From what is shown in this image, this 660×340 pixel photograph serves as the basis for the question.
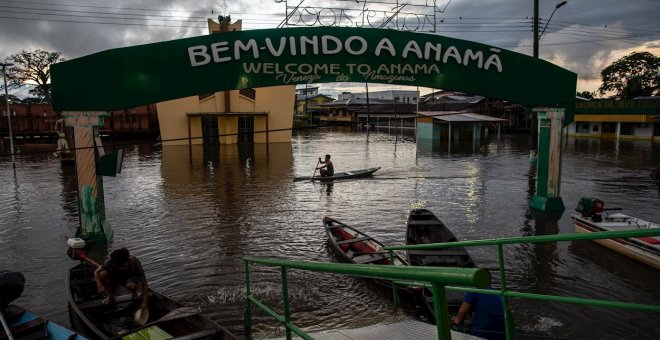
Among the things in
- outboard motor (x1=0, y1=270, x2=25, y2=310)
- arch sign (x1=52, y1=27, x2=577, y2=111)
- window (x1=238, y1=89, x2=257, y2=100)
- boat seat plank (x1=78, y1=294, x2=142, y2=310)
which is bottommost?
boat seat plank (x1=78, y1=294, x2=142, y2=310)

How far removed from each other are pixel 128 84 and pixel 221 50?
8.60 feet

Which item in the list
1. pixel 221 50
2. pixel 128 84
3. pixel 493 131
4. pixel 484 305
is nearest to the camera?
pixel 484 305

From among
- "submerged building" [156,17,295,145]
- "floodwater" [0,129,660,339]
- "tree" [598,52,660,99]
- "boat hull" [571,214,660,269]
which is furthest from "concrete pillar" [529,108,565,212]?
"tree" [598,52,660,99]

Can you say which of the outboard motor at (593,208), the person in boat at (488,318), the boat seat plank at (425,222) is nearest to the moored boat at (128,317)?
the person in boat at (488,318)

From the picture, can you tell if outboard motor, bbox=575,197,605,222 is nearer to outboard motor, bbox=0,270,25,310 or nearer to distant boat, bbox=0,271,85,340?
distant boat, bbox=0,271,85,340

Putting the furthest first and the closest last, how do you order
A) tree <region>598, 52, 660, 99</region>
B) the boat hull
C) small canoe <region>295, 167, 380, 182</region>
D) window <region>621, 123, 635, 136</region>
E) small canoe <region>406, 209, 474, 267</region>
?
tree <region>598, 52, 660, 99</region>
window <region>621, 123, 635, 136</region>
small canoe <region>295, 167, 380, 182</region>
the boat hull
small canoe <region>406, 209, 474, 267</region>

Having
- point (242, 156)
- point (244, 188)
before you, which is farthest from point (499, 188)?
point (242, 156)

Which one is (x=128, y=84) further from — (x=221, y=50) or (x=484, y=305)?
(x=484, y=305)

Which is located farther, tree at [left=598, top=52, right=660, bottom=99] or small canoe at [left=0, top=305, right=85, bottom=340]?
tree at [left=598, top=52, right=660, bottom=99]

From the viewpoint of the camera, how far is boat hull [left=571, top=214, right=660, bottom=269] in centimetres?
1073

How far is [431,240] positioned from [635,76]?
6948cm

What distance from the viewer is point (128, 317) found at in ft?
24.9

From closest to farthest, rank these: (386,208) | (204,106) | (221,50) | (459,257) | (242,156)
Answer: (459,257), (221,50), (386,208), (242,156), (204,106)

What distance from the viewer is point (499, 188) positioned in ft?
71.7
